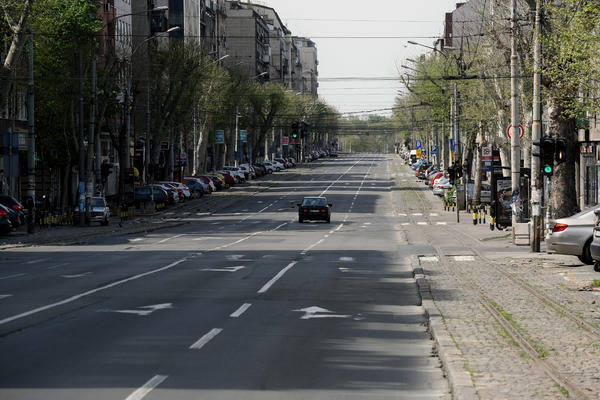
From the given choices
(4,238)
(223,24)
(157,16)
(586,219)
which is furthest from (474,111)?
(223,24)

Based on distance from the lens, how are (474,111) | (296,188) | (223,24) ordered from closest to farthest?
(474,111) → (296,188) → (223,24)

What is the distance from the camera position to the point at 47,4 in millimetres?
55156

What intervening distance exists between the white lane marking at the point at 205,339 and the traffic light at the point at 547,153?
16944mm

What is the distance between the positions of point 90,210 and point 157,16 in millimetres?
65678

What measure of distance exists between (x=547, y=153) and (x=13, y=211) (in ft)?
92.9

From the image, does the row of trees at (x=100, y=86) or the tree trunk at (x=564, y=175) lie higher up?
the row of trees at (x=100, y=86)

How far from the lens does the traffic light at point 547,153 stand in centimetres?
2966

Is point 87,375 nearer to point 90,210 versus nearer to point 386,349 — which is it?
point 386,349

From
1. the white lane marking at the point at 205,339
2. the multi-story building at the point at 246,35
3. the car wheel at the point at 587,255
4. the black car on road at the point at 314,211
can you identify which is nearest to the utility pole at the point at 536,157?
the car wheel at the point at 587,255

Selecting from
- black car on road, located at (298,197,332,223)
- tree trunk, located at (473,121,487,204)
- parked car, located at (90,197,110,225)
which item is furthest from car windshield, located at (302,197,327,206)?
parked car, located at (90,197,110,225)

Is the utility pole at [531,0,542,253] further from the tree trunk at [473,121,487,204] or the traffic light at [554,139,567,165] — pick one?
the tree trunk at [473,121,487,204]

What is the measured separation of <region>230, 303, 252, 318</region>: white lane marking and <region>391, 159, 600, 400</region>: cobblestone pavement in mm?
3103

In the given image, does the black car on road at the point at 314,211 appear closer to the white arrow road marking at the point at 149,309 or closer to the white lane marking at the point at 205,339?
the white arrow road marking at the point at 149,309

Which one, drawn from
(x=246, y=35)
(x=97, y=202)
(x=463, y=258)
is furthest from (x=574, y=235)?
(x=246, y=35)
